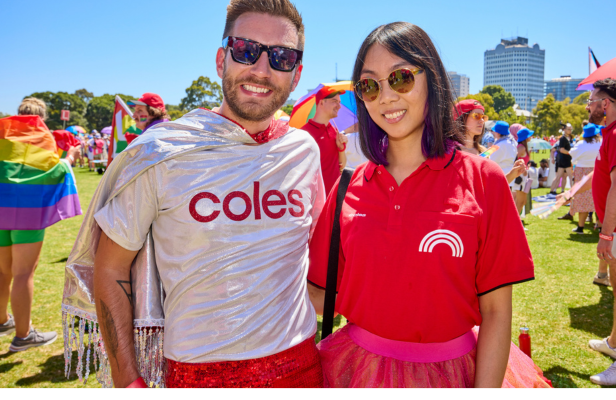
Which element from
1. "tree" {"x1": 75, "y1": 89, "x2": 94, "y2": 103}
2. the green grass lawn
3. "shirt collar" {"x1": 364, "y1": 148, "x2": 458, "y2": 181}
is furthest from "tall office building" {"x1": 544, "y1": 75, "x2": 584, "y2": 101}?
"shirt collar" {"x1": 364, "y1": 148, "x2": 458, "y2": 181}

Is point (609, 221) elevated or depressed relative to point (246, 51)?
depressed

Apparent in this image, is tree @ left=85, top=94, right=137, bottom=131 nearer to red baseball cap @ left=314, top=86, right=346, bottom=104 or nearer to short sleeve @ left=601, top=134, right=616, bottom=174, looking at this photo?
red baseball cap @ left=314, top=86, right=346, bottom=104

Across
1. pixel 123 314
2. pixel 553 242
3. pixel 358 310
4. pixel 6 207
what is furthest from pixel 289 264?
pixel 553 242

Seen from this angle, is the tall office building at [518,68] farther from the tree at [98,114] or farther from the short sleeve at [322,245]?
the short sleeve at [322,245]

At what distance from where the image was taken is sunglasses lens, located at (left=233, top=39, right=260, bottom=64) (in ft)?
5.82

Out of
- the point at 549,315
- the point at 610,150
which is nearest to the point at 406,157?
the point at 610,150

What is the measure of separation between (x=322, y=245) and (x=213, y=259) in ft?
1.63

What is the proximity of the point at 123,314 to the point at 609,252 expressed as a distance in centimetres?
392

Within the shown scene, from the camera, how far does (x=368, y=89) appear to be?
66.0 inches

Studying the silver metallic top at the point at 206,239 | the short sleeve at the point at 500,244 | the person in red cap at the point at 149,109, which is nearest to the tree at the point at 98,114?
the person in red cap at the point at 149,109

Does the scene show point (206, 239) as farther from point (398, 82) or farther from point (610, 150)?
point (610, 150)

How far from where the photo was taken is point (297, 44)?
193 cm

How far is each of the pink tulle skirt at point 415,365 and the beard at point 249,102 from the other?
0.99 meters

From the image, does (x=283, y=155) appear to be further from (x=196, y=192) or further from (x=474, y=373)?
(x=474, y=373)
